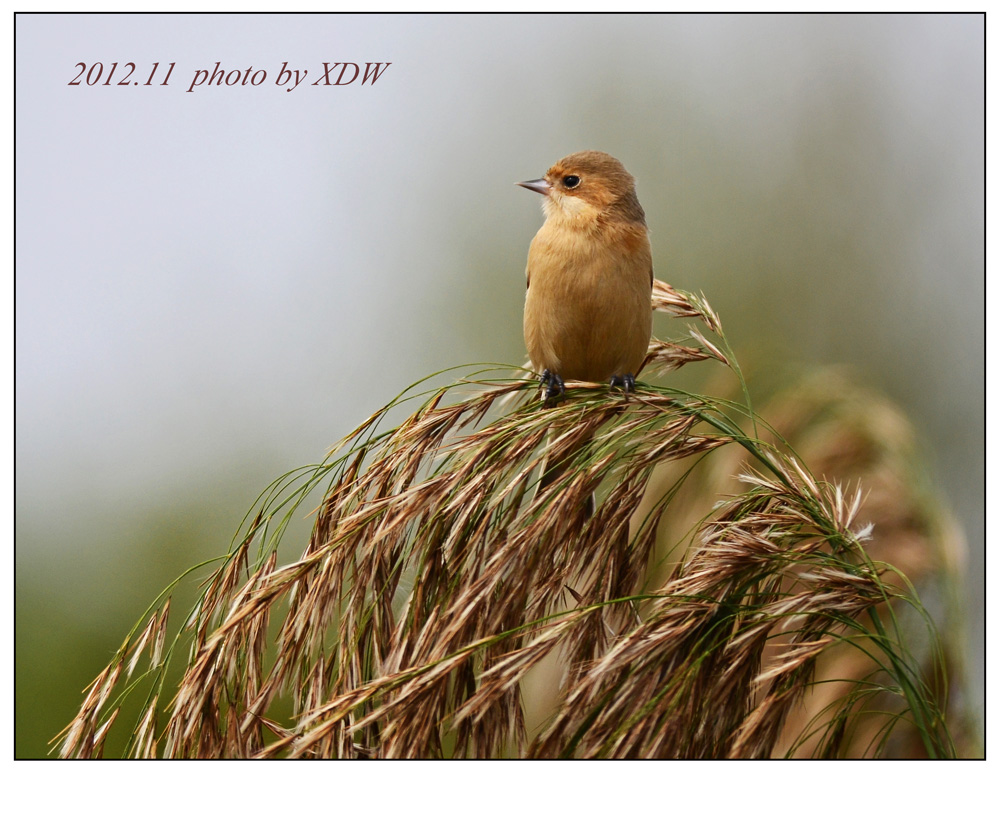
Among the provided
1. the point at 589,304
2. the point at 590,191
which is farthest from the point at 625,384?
the point at 590,191

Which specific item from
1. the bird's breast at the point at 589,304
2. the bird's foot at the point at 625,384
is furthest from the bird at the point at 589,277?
the bird's foot at the point at 625,384

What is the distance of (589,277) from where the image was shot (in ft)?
7.54

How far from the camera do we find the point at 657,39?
12.3ft

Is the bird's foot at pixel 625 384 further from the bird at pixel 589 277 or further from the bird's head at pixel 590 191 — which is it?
the bird's head at pixel 590 191

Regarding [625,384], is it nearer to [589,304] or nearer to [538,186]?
[589,304]

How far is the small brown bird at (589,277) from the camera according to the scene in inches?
87.7

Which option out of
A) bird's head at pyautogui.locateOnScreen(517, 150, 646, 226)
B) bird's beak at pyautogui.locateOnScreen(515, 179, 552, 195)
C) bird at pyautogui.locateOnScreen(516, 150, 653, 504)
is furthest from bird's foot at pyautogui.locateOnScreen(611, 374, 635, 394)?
bird's beak at pyautogui.locateOnScreen(515, 179, 552, 195)

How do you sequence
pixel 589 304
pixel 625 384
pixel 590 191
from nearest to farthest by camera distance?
pixel 625 384 → pixel 589 304 → pixel 590 191

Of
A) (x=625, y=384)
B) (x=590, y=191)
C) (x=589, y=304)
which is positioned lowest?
(x=625, y=384)

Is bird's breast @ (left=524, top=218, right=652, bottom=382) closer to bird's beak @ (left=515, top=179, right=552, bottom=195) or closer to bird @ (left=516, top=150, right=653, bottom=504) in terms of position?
bird @ (left=516, top=150, right=653, bottom=504)

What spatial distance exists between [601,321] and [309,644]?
121 cm

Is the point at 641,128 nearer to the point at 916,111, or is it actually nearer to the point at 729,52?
the point at 729,52

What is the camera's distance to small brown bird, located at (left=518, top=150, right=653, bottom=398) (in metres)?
2.23

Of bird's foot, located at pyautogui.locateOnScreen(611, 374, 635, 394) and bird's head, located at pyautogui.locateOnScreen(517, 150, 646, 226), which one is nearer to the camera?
bird's foot, located at pyautogui.locateOnScreen(611, 374, 635, 394)
